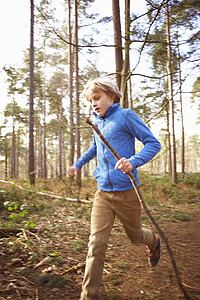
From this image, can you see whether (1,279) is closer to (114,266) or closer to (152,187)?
(114,266)

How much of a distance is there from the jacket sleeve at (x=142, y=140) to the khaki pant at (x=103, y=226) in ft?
1.51

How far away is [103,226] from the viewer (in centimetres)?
206

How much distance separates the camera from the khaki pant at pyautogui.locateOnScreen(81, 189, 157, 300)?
1865 mm

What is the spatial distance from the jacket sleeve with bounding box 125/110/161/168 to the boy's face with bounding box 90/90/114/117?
266 mm

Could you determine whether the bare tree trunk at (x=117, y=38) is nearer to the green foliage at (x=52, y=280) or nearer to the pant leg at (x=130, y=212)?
the pant leg at (x=130, y=212)

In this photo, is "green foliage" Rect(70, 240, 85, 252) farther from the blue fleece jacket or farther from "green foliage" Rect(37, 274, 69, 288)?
the blue fleece jacket

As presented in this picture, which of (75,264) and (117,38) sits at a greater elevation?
(117,38)

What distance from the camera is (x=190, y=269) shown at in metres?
2.74

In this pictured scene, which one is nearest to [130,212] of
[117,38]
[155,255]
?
[155,255]

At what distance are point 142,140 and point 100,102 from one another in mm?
603

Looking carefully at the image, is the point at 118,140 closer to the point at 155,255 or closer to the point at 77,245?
the point at 155,255

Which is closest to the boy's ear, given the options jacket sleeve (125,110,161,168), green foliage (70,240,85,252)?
jacket sleeve (125,110,161,168)

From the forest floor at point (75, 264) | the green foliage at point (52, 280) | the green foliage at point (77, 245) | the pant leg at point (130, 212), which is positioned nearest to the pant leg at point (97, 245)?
the pant leg at point (130, 212)

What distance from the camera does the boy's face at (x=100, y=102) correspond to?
2.22 meters
